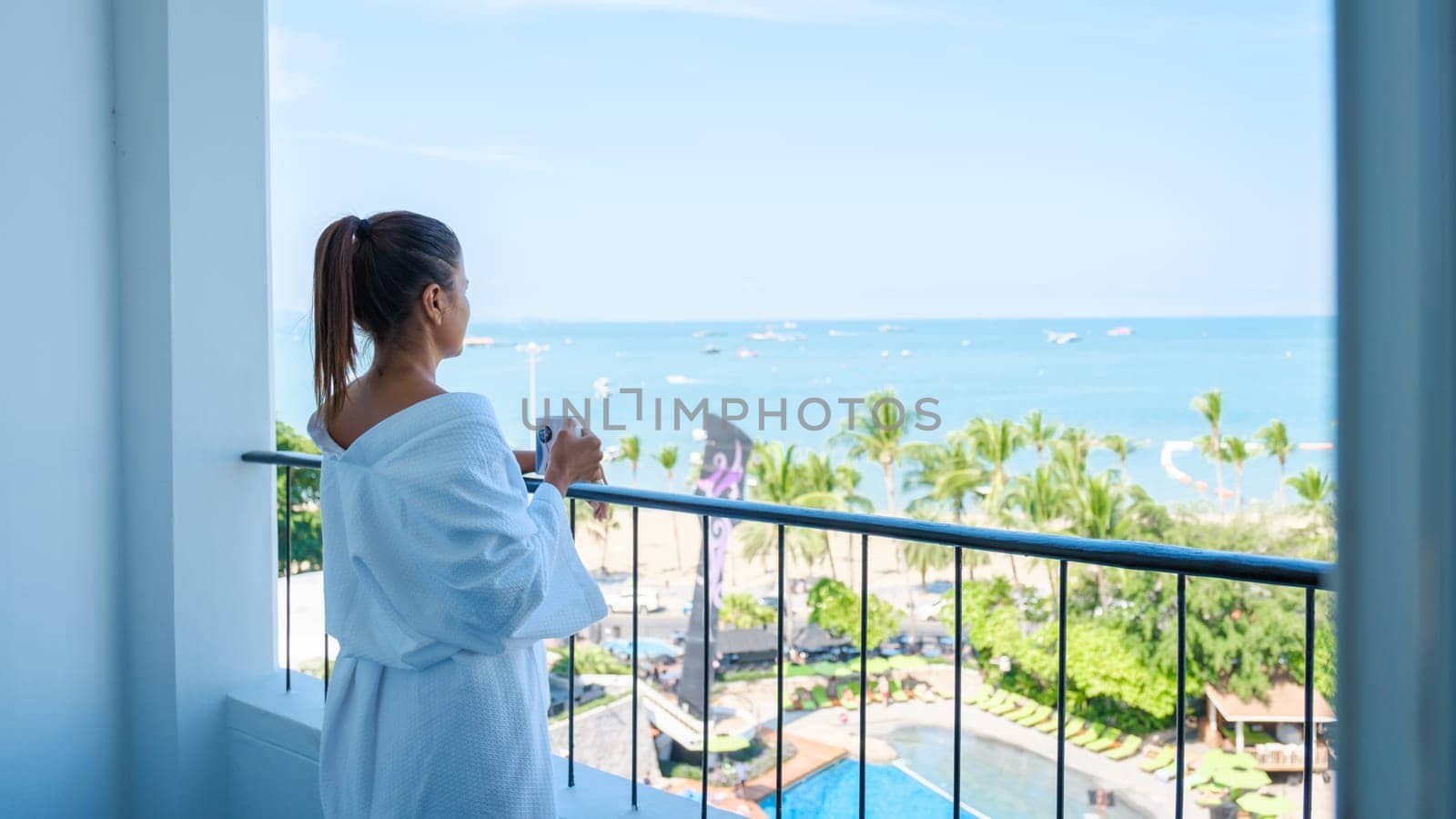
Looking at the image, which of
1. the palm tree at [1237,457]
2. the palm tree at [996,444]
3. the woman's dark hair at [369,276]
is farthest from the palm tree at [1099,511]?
the woman's dark hair at [369,276]

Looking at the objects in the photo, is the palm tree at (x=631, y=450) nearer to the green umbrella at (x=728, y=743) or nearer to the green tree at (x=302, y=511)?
the green tree at (x=302, y=511)

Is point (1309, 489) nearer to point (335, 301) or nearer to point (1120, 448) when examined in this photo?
point (1120, 448)

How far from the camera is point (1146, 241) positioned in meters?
36.9

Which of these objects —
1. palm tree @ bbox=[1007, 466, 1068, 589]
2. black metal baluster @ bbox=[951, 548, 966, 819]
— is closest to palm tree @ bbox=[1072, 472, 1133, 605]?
palm tree @ bbox=[1007, 466, 1068, 589]

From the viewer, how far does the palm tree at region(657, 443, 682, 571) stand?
1214 inches

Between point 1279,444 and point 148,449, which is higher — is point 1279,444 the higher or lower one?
the lower one

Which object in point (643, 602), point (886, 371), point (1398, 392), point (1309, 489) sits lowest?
point (643, 602)

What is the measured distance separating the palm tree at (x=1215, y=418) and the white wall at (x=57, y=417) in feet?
94.6

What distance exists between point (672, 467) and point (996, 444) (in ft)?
31.7

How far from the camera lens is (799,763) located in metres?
20.0

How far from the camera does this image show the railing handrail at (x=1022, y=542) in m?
1.25

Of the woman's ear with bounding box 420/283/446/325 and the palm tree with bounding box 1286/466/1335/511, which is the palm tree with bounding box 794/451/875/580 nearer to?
the palm tree with bounding box 1286/466/1335/511

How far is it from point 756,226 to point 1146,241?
12896 mm

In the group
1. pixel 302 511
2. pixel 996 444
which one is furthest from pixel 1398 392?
pixel 996 444
